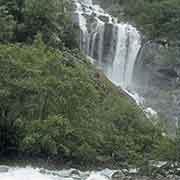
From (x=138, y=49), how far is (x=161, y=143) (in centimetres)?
1974

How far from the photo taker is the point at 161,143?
20719 millimetres

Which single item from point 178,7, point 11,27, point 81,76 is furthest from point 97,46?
point 81,76

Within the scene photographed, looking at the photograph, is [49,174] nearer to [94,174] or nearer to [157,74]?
[94,174]

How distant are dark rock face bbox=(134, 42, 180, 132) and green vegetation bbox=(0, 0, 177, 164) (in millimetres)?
13425

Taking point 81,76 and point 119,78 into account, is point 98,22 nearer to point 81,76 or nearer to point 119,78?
point 119,78

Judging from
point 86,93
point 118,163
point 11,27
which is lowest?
point 118,163

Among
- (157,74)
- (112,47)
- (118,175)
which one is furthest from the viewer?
(112,47)

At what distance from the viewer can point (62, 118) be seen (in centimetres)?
2094

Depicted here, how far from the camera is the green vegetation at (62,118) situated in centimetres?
2094

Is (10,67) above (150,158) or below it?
above

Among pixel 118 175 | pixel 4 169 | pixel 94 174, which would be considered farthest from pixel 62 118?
pixel 118 175

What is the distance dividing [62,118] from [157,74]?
1910cm

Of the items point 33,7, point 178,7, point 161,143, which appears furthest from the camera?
point 178,7

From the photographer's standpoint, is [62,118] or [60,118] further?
[62,118]
